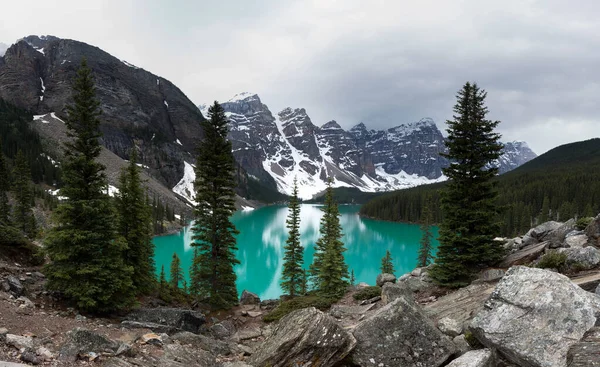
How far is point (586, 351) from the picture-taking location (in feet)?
17.8

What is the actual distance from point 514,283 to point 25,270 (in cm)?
2101

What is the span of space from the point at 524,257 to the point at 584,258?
344 centimetres

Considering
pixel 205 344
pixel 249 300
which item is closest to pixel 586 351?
pixel 205 344

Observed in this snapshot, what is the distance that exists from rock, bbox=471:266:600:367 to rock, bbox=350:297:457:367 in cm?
100

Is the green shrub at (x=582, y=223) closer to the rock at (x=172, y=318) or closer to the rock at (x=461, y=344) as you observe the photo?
the rock at (x=461, y=344)

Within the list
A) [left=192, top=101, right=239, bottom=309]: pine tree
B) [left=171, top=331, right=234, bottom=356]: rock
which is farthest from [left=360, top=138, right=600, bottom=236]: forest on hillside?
[left=171, top=331, right=234, bottom=356]: rock

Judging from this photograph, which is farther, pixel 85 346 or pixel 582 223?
pixel 582 223

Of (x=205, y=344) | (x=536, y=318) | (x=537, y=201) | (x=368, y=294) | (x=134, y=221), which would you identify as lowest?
(x=368, y=294)

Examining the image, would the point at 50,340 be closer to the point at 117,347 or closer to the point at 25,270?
the point at 117,347

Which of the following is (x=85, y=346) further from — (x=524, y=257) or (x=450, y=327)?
(x=524, y=257)

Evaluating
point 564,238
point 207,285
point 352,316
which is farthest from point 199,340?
point 564,238

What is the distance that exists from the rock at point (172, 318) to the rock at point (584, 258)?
16.1m

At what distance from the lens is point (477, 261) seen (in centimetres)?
1591

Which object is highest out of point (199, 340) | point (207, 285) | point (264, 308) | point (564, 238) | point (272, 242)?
point (564, 238)
